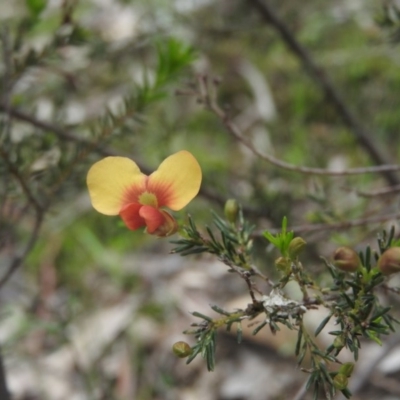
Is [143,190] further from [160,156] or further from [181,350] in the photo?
[160,156]

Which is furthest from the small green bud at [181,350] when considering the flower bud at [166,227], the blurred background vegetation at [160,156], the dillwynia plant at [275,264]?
the blurred background vegetation at [160,156]

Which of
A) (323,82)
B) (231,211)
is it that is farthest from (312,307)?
(323,82)

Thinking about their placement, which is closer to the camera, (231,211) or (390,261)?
(390,261)

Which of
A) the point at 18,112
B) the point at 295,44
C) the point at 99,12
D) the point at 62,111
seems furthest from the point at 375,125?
the point at 99,12

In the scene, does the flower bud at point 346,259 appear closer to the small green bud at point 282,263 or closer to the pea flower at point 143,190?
the small green bud at point 282,263

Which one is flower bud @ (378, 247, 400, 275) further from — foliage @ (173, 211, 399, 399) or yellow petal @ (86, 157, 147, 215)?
yellow petal @ (86, 157, 147, 215)
